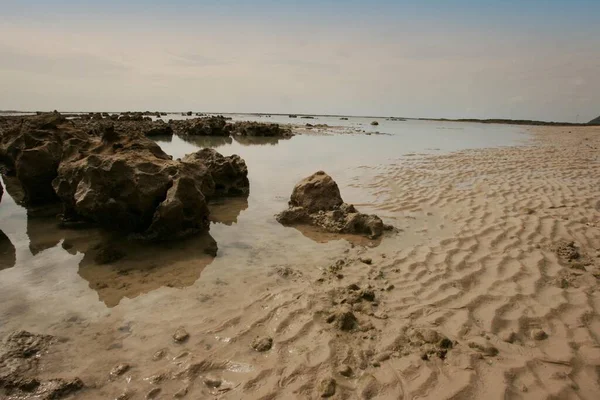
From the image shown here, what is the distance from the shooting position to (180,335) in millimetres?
3742

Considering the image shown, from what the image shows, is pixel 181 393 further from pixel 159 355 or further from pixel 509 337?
pixel 509 337

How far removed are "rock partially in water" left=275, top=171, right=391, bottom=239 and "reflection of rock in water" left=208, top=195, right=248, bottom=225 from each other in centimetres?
116

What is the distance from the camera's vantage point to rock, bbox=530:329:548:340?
365 centimetres

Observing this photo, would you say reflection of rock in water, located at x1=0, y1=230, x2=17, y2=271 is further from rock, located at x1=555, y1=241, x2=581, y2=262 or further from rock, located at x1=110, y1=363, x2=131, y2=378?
rock, located at x1=555, y1=241, x2=581, y2=262

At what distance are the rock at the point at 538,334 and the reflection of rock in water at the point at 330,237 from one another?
2943 millimetres

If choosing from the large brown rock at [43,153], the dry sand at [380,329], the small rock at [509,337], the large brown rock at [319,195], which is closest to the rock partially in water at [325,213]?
the large brown rock at [319,195]

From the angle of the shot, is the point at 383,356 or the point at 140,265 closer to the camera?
the point at 383,356

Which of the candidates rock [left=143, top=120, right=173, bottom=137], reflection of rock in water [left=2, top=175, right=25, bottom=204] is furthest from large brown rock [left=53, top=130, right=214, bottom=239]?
rock [left=143, top=120, right=173, bottom=137]

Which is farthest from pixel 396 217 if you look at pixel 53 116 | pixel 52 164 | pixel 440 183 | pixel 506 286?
pixel 53 116

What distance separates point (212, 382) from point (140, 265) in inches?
121

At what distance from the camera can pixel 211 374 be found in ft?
10.6

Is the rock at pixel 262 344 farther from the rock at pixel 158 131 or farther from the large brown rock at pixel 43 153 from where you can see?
the rock at pixel 158 131

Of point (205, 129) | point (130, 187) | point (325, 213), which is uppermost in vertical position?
point (205, 129)

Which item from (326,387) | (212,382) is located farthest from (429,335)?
(212,382)
